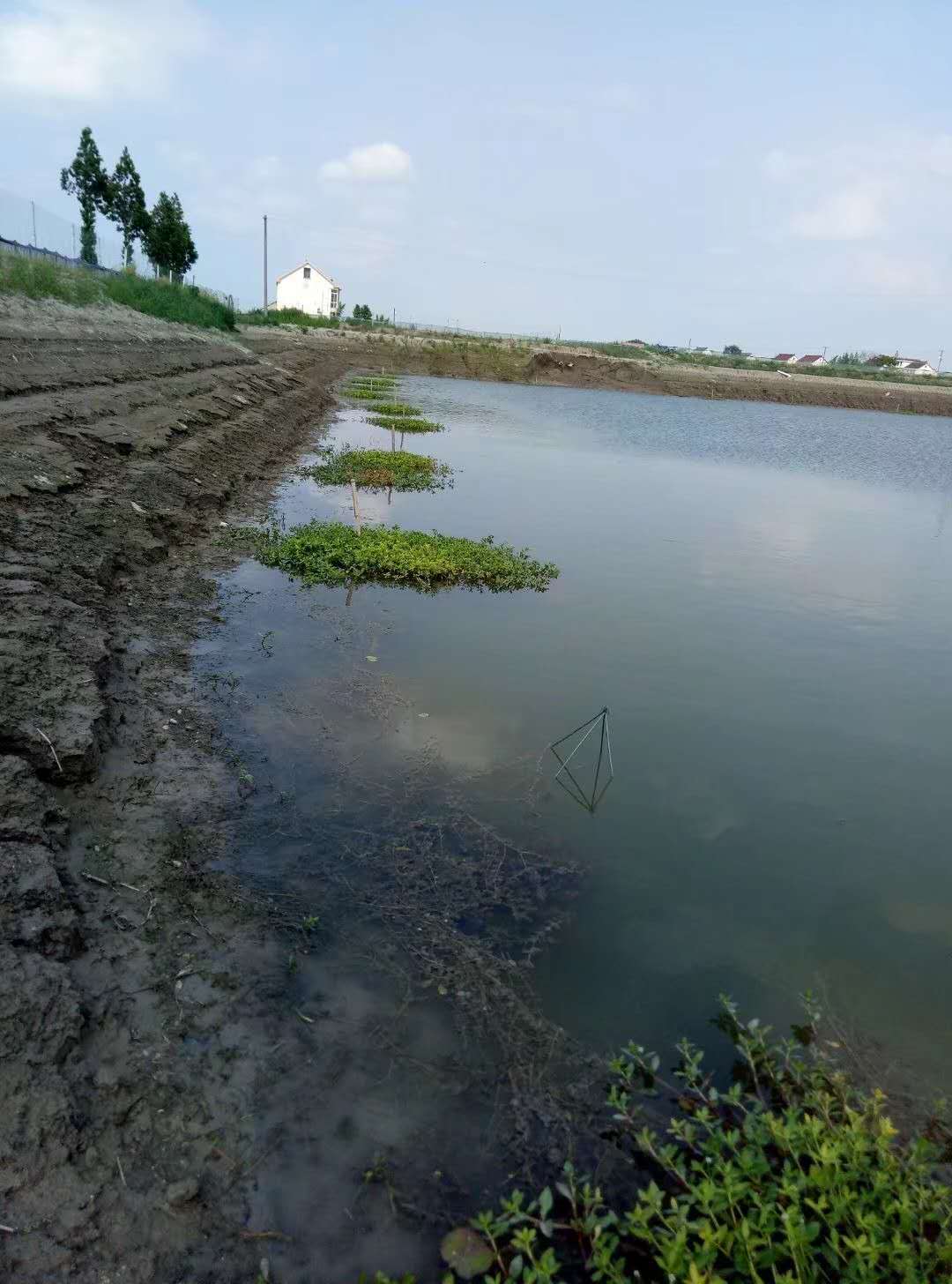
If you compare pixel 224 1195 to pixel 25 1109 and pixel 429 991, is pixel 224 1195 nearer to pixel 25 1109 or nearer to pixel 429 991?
pixel 25 1109

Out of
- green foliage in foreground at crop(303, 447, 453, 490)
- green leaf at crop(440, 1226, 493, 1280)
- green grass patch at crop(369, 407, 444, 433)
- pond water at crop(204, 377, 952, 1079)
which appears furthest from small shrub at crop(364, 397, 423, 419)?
green leaf at crop(440, 1226, 493, 1280)

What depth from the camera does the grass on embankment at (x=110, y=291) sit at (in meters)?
27.0

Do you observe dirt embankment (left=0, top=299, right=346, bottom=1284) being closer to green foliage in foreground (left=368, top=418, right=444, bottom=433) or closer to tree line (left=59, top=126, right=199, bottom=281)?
green foliage in foreground (left=368, top=418, right=444, bottom=433)

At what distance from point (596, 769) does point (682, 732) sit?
140 centimetres

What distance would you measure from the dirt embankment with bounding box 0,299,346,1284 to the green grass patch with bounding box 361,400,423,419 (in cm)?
2265

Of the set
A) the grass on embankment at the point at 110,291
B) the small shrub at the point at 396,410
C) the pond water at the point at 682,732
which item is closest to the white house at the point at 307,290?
the grass on embankment at the point at 110,291

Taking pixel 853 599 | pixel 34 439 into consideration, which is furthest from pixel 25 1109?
pixel 853 599

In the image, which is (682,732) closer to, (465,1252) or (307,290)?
(465,1252)

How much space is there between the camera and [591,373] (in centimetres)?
7356

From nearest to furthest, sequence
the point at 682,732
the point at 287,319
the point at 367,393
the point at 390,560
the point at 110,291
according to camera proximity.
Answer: the point at 682,732 → the point at 390,560 → the point at 110,291 → the point at 367,393 → the point at 287,319

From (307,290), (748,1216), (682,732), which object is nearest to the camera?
(748,1216)

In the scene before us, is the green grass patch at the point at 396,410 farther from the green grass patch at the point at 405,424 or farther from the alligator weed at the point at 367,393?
the alligator weed at the point at 367,393

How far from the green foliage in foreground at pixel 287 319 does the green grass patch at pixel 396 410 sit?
36.0 metres

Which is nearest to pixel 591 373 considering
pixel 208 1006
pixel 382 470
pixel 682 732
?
pixel 382 470
